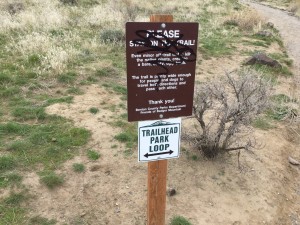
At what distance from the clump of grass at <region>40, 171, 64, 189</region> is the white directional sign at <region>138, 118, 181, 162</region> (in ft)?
6.70

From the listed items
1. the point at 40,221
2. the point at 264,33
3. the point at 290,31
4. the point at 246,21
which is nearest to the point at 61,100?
the point at 40,221

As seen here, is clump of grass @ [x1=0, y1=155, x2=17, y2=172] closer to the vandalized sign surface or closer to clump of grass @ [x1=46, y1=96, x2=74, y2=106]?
clump of grass @ [x1=46, y1=96, x2=74, y2=106]

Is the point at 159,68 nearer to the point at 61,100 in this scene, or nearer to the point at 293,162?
the point at 293,162

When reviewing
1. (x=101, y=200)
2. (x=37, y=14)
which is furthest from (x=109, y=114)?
(x=37, y=14)

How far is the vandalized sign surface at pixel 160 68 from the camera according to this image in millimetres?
2521

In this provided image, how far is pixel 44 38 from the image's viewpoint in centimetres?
923

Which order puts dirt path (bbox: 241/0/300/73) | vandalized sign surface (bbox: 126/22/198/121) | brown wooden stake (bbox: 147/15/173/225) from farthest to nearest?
dirt path (bbox: 241/0/300/73), brown wooden stake (bbox: 147/15/173/225), vandalized sign surface (bbox: 126/22/198/121)

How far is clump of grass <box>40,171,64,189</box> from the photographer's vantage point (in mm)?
4406

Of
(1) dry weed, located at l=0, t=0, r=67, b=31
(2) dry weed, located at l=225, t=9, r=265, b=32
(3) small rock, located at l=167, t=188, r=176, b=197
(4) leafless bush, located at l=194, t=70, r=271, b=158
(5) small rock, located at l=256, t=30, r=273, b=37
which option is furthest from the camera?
(2) dry weed, located at l=225, t=9, r=265, b=32

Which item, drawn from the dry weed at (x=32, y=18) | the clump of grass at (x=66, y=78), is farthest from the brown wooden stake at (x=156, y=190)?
the dry weed at (x=32, y=18)

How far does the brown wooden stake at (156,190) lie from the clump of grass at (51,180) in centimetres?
171

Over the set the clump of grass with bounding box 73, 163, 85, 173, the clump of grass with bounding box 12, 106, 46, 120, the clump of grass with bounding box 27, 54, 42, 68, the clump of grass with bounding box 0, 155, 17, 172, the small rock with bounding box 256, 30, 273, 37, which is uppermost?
the clump of grass with bounding box 27, 54, 42, 68

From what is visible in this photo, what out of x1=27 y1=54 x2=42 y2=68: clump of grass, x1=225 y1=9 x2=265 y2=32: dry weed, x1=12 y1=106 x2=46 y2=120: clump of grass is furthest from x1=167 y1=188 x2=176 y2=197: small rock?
x1=225 y1=9 x2=265 y2=32: dry weed

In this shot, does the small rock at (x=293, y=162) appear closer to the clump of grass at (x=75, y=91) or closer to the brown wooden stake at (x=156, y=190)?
the brown wooden stake at (x=156, y=190)
